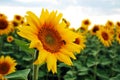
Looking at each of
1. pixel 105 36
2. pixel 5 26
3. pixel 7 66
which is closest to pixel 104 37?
pixel 105 36

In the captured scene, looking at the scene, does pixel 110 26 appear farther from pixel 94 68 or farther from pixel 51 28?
pixel 51 28

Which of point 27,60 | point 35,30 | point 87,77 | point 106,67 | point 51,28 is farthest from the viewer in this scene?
point 106,67

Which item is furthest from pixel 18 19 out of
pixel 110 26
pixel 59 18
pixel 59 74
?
pixel 59 18

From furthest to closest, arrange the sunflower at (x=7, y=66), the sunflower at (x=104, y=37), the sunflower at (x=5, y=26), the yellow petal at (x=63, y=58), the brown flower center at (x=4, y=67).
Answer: the sunflower at (x=5, y=26) → the sunflower at (x=104, y=37) → the sunflower at (x=7, y=66) → the brown flower center at (x=4, y=67) → the yellow petal at (x=63, y=58)

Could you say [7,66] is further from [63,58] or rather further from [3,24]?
[3,24]

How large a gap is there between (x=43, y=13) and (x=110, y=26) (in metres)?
7.04

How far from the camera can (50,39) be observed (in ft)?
7.33

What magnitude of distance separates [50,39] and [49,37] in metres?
0.02

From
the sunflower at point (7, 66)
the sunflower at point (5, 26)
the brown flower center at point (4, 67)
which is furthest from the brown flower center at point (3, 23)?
the brown flower center at point (4, 67)

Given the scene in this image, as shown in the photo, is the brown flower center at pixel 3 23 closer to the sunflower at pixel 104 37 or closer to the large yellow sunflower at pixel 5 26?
the large yellow sunflower at pixel 5 26

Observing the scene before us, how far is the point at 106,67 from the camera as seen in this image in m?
6.09

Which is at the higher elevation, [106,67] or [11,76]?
[11,76]

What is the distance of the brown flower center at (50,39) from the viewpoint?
7.13 feet

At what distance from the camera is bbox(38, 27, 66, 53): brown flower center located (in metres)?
2.17
